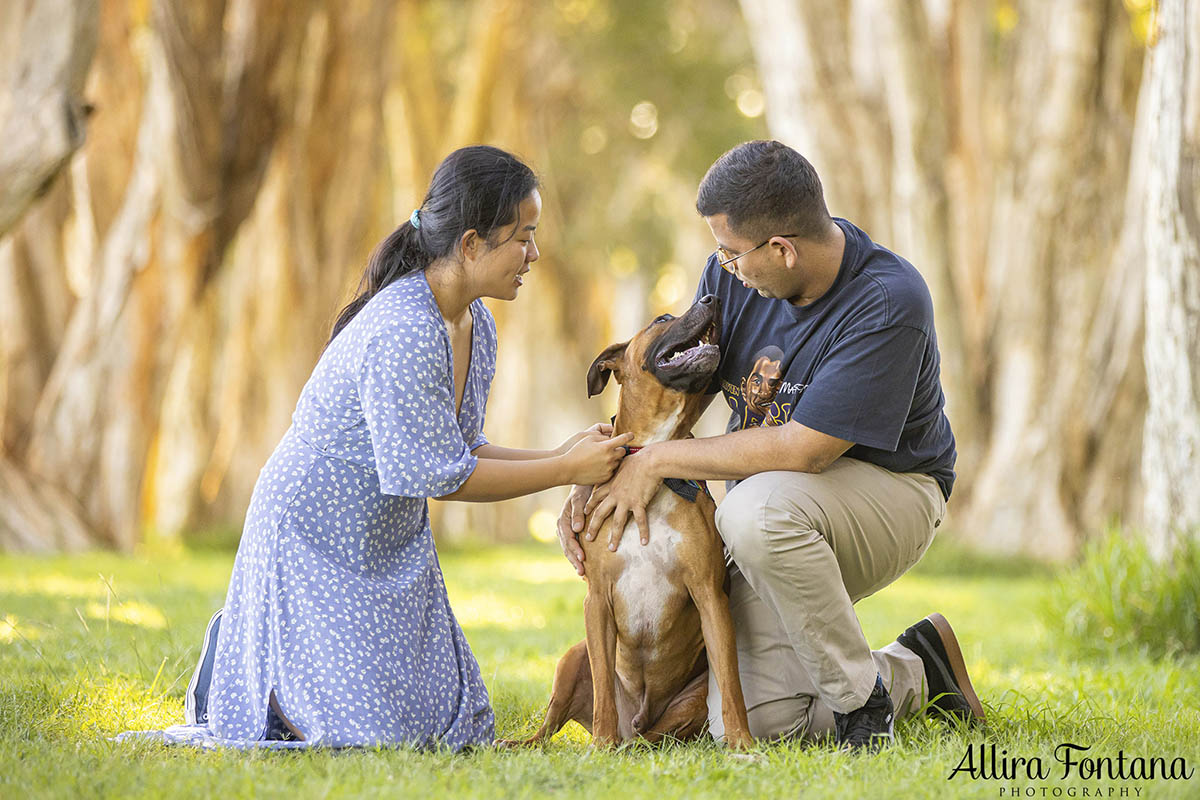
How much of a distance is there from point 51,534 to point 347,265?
4412 millimetres

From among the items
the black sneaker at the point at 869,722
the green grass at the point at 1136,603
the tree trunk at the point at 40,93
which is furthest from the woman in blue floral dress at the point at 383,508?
the green grass at the point at 1136,603

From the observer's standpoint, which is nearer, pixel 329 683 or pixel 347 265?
pixel 329 683

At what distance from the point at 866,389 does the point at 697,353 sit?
63 centimetres

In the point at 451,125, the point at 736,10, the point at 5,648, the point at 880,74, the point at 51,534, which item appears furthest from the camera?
the point at 736,10

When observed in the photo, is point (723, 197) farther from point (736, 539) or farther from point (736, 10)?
point (736, 10)

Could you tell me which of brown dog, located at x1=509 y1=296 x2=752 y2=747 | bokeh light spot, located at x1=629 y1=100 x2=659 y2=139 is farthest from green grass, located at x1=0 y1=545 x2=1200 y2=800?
bokeh light spot, located at x1=629 y1=100 x2=659 y2=139

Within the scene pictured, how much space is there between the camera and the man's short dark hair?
3.88 metres

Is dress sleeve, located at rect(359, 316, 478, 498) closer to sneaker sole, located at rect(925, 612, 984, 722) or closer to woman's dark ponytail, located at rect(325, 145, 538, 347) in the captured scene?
woman's dark ponytail, located at rect(325, 145, 538, 347)

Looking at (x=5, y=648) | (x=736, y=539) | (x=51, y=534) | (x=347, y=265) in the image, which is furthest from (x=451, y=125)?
(x=736, y=539)

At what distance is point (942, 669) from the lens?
13.7ft

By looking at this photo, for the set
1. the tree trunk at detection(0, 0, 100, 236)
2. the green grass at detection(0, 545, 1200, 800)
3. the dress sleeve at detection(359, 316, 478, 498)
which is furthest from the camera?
the tree trunk at detection(0, 0, 100, 236)

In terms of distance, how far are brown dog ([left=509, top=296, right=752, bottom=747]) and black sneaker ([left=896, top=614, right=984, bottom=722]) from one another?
0.75 m

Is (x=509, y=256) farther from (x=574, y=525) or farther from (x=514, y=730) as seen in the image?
(x=514, y=730)

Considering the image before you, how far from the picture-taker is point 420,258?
13.3ft
